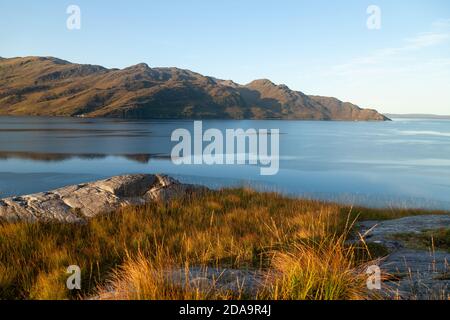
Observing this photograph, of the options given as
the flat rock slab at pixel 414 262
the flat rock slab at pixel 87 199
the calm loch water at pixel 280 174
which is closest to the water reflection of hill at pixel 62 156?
the calm loch water at pixel 280 174

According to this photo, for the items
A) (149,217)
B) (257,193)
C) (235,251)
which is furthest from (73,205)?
(257,193)

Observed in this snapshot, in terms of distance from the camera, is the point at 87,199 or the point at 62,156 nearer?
the point at 87,199

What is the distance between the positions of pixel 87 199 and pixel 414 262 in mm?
8817

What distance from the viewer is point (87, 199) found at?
10984 mm

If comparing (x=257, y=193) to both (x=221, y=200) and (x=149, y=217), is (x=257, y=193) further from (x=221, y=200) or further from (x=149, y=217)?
(x=149, y=217)

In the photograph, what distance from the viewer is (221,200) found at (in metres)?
13.4

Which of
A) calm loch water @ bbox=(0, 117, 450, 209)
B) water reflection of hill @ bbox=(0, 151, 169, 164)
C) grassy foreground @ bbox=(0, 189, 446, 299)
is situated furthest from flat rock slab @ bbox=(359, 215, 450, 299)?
water reflection of hill @ bbox=(0, 151, 169, 164)

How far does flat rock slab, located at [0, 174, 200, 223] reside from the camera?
9.92 meters

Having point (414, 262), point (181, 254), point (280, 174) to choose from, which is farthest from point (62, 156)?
point (414, 262)

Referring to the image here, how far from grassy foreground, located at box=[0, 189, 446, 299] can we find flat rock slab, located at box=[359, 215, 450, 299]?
1.62ft

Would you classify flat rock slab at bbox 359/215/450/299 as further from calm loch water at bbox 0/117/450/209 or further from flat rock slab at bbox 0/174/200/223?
calm loch water at bbox 0/117/450/209

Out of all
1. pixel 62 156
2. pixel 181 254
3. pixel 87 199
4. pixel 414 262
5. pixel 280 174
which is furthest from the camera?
pixel 62 156

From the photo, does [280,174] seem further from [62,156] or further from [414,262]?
[414,262]
